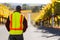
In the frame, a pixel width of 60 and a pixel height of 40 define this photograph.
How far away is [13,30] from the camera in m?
8.23

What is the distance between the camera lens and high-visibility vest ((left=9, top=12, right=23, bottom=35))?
8227 mm

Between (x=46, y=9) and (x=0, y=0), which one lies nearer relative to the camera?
(x=0, y=0)

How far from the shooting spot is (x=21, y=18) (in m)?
8.27

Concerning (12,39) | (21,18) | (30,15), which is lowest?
(30,15)

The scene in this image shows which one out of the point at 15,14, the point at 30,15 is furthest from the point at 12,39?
the point at 30,15

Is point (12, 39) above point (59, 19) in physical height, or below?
above

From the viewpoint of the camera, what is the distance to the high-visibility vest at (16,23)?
823 centimetres

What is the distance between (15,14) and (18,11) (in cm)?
13

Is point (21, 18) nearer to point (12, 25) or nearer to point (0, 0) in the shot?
point (12, 25)

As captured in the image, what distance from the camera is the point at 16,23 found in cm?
823

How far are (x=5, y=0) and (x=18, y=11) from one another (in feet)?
105

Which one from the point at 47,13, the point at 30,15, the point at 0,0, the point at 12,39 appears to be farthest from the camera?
the point at 30,15

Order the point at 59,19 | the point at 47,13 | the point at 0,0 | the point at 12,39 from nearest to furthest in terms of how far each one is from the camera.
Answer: the point at 12,39 → the point at 0,0 → the point at 59,19 → the point at 47,13

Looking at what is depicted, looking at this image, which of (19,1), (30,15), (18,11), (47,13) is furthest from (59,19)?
(30,15)
